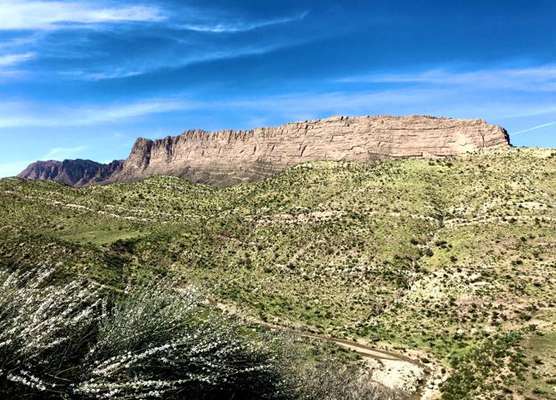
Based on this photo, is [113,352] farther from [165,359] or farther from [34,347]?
[34,347]

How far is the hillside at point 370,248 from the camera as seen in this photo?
40312 mm

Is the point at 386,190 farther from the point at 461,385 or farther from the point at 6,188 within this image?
the point at 6,188

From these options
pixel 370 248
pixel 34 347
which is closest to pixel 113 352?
pixel 34 347

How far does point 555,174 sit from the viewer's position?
237ft

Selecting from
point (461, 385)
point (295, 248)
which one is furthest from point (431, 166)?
point (461, 385)

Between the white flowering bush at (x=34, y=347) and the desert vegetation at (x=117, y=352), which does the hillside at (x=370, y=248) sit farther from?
the white flowering bush at (x=34, y=347)

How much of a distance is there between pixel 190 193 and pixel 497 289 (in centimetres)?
6007

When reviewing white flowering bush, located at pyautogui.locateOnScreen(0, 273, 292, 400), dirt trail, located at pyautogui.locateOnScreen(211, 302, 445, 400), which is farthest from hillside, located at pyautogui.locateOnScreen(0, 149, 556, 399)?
white flowering bush, located at pyautogui.locateOnScreen(0, 273, 292, 400)

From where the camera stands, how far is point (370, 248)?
5978cm

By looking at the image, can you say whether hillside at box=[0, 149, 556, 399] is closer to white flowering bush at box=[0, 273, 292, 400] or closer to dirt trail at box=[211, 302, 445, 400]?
dirt trail at box=[211, 302, 445, 400]

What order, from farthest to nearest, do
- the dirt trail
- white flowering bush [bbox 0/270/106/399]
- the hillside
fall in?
the hillside < the dirt trail < white flowering bush [bbox 0/270/106/399]

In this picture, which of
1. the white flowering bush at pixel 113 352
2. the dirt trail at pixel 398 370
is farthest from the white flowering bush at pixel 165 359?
the dirt trail at pixel 398 370

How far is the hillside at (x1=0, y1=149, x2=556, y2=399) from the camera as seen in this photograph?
40312 mm

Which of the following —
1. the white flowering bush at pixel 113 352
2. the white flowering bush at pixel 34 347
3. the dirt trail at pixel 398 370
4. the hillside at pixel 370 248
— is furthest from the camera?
the hillside at pixel 370 248
